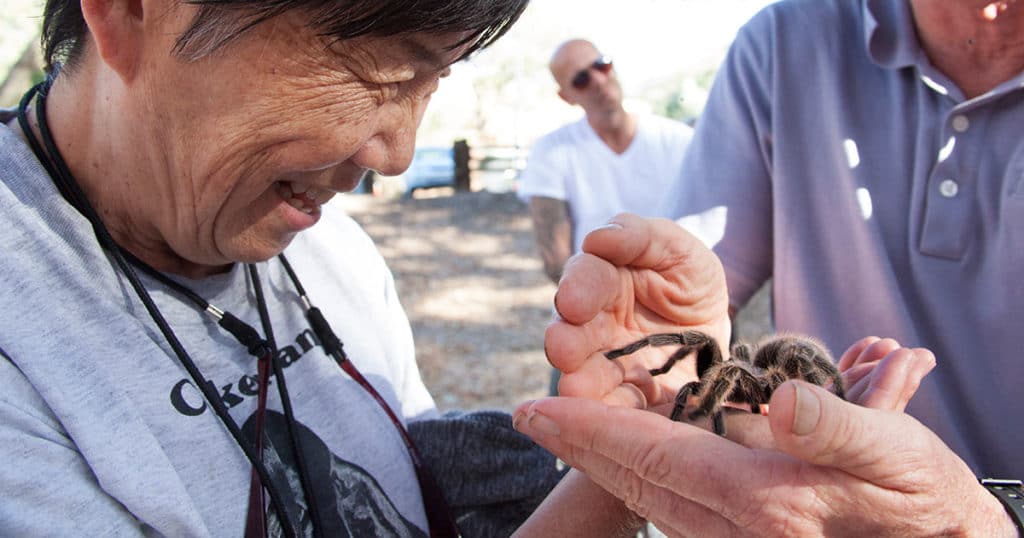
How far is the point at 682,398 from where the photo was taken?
154cm

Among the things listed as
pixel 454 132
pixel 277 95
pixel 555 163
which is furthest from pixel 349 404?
pixel 454 132

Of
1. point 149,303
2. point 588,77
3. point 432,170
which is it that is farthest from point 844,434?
point 432,170

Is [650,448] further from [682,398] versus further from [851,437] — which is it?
[682,398]

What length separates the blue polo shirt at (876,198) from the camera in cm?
174

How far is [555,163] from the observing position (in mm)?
4277

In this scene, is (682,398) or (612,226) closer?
(612,226)

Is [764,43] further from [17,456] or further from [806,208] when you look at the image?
[17,456]

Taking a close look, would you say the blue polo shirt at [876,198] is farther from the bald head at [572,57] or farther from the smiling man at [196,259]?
Answer: the bald head at [572,57]

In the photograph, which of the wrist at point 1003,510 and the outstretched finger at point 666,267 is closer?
the wrist at point 1003,510

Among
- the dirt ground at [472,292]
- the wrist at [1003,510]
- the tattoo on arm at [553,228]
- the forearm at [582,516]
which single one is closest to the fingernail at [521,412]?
the forearm at [582,516]

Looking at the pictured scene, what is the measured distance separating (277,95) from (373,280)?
741 millimetres

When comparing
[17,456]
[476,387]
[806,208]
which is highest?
[17,456]

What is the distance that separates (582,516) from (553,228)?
301cm

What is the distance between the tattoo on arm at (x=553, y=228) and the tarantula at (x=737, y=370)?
8.42 feet
